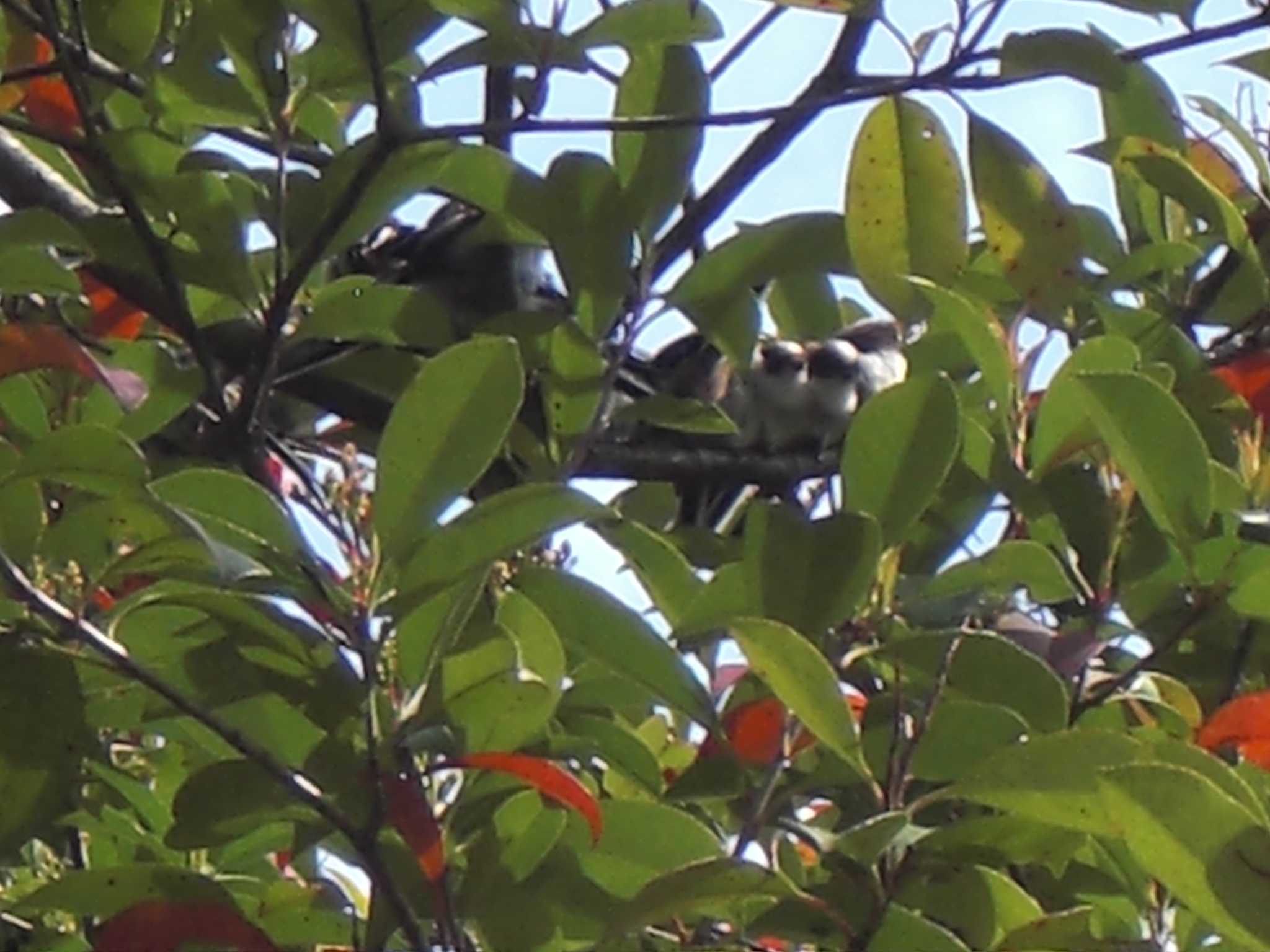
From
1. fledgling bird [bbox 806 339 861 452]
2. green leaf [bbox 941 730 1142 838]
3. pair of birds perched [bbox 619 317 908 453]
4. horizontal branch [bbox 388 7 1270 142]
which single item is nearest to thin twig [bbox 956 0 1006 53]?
horizontal branch [bbox 388 7 1270 142]

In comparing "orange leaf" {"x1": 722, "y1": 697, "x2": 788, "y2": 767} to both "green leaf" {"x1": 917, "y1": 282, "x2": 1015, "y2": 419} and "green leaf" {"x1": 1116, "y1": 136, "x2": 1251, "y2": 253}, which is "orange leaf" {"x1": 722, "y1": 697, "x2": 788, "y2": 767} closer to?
"green leaf" {"x1": 917, "y1": 282, "x2": 1015, "y2": 419}

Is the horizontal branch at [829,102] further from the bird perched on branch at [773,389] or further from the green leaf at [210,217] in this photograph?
the bird perched on branch at [773,389]

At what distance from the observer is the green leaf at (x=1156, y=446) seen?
125 centimetres

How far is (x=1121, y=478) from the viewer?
143 cm

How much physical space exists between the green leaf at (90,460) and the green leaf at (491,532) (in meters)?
0.16

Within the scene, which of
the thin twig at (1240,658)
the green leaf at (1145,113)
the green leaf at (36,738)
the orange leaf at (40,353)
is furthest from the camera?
the green leaf at (1145,113)

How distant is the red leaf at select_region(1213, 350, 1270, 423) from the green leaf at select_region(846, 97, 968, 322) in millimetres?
210

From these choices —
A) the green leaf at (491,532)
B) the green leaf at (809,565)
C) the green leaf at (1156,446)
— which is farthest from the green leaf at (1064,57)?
the green leaf at (491,532)

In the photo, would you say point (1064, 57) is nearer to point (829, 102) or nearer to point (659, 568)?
point (829, 102)

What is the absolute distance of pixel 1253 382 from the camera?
1567 millimetres

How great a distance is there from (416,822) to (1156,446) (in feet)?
1.53

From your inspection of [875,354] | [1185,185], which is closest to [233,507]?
[1185,185]

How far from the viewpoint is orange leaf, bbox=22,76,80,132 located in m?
1.69

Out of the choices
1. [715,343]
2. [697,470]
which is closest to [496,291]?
[697,470]
